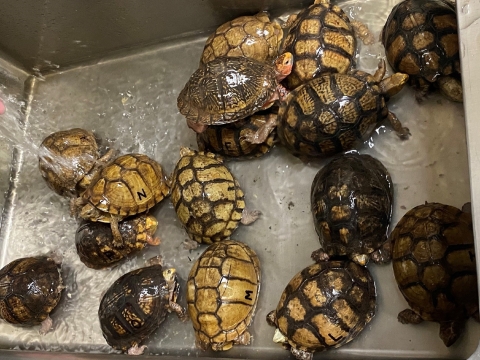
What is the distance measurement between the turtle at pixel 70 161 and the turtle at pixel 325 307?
1331 millimetres

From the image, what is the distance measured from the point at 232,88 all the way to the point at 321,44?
464mm

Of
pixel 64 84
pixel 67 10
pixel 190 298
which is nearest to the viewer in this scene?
pixel 190 298

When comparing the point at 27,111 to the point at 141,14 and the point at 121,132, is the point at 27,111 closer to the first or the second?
the point at 121,132

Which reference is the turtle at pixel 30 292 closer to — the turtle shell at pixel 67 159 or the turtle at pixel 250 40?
the turtle shell at pixel 67 159

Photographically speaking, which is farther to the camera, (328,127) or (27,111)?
(27,111)

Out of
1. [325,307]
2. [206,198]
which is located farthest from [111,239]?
[325,307]

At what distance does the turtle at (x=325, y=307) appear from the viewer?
184 cm

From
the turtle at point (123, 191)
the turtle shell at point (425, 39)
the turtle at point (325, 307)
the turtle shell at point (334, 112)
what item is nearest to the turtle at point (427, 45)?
the turtle shell at point (425, 39)

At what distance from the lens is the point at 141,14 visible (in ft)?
8.65

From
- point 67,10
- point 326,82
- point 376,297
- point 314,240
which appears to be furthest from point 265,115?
point 67,10

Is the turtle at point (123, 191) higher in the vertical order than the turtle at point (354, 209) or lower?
higher

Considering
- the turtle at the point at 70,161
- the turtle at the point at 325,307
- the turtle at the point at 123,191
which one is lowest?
the turtle at the point at 325,307

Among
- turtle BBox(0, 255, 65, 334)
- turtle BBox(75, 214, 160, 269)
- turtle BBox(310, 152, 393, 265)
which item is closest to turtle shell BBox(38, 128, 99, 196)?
turtle BBox(75, 214, 160, 269)

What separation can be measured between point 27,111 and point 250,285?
204 centimetres
